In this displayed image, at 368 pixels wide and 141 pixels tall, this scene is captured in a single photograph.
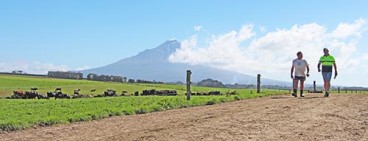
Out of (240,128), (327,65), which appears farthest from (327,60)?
(240,128)

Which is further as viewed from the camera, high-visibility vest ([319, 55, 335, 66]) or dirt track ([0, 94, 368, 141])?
high-visibility vest ([319, 55, 335, 66])

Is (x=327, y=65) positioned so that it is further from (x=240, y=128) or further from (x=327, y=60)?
(x=240, y=128)

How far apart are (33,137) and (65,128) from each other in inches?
60.4

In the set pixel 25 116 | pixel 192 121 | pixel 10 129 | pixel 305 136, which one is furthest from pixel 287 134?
pixel 25 116

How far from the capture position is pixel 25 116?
15.5 metres

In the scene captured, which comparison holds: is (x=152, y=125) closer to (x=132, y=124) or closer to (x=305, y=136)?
(x=132, y=124)

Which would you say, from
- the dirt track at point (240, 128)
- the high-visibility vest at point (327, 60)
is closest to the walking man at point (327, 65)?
the high-visibility vest at point (327, 60)

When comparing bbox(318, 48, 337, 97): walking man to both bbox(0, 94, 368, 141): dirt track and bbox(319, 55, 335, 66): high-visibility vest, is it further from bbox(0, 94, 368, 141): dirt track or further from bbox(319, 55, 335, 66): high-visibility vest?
bbox(0, 94, 368, 141): dirt track

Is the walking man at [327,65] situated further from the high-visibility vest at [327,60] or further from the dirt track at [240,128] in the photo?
the dirt track at [240,128]

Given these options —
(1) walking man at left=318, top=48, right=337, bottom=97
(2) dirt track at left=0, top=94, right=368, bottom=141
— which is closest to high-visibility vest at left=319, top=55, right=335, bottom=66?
(1) walking man at left=318, top=48, right=337, bottom=97

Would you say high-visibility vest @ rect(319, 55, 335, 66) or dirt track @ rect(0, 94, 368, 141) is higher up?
high-visibility vest @ rect(319, 55, 335, 66)

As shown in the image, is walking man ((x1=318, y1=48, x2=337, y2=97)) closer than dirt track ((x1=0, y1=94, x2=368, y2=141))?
No

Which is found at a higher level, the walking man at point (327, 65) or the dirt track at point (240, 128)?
the walking man at point (327, 65)

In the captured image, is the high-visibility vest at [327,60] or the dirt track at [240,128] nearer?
the dirt track at [240,128]
